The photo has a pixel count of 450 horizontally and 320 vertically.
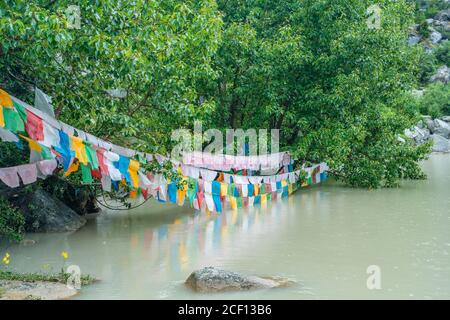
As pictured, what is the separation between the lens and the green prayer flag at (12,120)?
7496 millimetres

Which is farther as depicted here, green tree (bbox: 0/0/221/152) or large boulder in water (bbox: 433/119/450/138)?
large boulder in water (bbox: 433/119/450/138)

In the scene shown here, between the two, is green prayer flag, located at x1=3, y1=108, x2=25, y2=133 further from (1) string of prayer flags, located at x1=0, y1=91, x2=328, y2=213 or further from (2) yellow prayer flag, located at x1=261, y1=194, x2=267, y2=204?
(2) yellow prayer flag, located at x1=261, y1=194, x2=267, y2=204

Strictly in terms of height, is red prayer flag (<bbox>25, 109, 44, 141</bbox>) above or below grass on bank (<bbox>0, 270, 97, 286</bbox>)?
above

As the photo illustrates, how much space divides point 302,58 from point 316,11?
1.32m

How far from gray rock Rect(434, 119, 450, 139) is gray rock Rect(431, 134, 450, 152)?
54.7 inches

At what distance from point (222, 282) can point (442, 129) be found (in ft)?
103

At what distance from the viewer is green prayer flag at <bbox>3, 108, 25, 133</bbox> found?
24.6 ft

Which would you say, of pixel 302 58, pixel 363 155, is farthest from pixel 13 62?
pixel 363 155

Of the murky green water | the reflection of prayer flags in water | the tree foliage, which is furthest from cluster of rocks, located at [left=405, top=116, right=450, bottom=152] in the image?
the reflection of prayer flags in water

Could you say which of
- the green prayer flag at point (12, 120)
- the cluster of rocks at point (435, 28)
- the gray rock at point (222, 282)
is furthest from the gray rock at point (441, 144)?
the green prayer flag at point (12, 120)

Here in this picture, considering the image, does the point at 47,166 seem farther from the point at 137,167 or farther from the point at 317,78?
the point at 317,78

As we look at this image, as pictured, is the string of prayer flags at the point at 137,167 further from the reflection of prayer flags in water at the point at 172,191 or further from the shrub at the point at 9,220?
the shrub at the point at 9,220

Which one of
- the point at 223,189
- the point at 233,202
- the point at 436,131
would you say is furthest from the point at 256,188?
the point at 436,131
